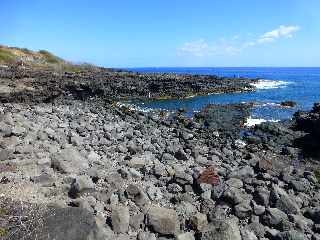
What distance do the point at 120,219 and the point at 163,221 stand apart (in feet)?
3.82

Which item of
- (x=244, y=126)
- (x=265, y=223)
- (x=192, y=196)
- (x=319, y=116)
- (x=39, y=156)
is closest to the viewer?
(x=265, y=223)

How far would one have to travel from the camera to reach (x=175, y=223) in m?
12.1

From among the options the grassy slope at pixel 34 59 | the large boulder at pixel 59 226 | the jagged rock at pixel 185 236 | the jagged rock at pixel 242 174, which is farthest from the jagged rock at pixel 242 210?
the grassy slope at pixel 34 59

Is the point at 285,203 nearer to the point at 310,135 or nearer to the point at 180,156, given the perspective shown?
the point at 180,156

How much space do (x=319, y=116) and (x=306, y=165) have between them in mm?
10451

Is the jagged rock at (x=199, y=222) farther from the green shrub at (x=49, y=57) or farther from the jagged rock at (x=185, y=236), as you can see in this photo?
the green shrub at (x=49, y=57)

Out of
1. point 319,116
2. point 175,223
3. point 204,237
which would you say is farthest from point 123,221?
point 319,116

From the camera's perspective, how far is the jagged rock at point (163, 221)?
11883 millimetres

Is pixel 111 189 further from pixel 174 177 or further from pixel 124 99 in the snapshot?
pixel 124 99

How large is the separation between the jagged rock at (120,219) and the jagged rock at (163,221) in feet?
2.09

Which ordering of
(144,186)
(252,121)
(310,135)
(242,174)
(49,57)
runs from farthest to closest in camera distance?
(49,57) < (252,121) < (310,135) < (242,174) < (144,186)

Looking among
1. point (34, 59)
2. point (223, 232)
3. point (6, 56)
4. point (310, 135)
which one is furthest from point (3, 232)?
point (34, 59)

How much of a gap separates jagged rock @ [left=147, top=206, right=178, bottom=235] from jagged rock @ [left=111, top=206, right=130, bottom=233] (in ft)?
2.09

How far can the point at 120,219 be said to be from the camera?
465 inches
